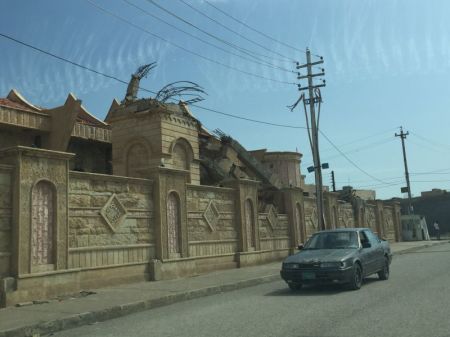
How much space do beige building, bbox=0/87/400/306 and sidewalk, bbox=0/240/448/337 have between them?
79 cm

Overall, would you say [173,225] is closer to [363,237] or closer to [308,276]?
[308,276]

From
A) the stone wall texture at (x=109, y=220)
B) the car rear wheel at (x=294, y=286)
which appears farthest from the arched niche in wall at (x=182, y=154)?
the car rear wheel at (x=294, y=286)

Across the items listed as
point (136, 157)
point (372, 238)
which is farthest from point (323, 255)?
point (136, 157)

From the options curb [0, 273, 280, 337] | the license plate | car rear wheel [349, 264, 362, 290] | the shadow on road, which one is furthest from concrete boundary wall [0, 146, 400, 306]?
car rear wheel [349, 264, 362, 290]

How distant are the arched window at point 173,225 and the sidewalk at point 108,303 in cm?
101

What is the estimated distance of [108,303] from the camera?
1083 cm

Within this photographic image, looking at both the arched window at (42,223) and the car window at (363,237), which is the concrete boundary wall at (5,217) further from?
the car window at (363,237)

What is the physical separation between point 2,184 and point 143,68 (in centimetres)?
1656

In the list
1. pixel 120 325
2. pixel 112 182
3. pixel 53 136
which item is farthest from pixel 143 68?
pixel 120 325

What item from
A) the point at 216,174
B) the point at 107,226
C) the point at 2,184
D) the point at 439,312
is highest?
the point at 216,174

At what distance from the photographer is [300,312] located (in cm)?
939

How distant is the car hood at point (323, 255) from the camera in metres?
12.4

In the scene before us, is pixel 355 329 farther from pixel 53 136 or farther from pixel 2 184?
pixel 53 136

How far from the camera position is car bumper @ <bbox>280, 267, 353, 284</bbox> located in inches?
476
